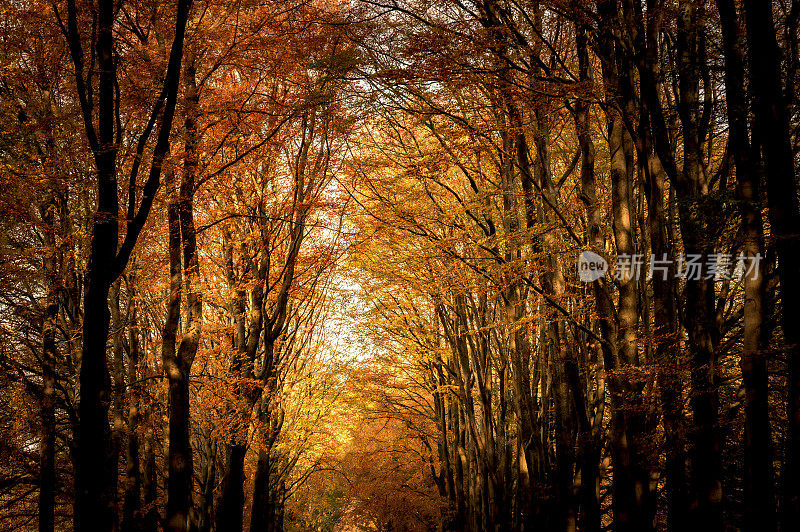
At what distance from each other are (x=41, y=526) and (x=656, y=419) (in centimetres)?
1340

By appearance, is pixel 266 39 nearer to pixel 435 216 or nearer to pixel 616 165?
pixel 435 216

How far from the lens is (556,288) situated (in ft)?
32.9

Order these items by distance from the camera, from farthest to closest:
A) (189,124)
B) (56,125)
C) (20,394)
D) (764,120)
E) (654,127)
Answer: (20,394) < (56,125) < (189,124) < (654,127) < (764,120)

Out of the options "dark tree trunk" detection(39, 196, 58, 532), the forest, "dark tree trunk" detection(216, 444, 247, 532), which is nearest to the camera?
the forest

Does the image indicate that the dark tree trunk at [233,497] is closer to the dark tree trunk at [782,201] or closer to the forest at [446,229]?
the forest at [446,229]

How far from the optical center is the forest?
657 centimetres

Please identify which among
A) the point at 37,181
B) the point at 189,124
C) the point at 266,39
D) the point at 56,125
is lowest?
the point at 37,181

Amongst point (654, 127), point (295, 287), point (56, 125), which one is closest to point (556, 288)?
point (654, 127)

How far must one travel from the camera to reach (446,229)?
51.3ft

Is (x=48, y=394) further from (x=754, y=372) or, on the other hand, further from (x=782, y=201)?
(x=782, y=201)

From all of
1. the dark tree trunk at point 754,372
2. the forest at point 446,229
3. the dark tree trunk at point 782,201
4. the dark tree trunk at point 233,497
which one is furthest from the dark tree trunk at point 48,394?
the dark tree trunk at point 782,201

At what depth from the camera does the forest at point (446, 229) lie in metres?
6.57

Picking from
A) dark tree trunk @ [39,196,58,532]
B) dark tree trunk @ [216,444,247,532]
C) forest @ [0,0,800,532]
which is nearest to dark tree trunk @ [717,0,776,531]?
forest @ [0,0,800,532]

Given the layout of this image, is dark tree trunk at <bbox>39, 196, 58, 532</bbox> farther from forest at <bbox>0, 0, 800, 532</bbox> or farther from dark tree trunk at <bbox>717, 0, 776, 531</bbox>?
dark tree trunk at <bbox>717, 0, 776, 531</bbox>
